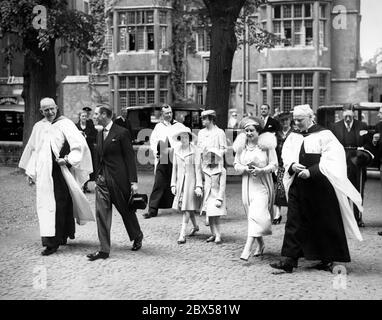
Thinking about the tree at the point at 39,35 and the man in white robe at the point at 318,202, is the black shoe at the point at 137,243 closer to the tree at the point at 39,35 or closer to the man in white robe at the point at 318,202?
the man in white robe at the point at 318,202

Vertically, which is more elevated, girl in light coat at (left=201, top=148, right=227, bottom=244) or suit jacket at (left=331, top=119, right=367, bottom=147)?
suit jacket at (left=331, top=119, right=367, bottom=147)

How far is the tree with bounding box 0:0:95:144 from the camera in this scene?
1902 centimetres

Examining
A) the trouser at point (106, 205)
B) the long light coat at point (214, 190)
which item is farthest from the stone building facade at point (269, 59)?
the trouser at point (106, 205)

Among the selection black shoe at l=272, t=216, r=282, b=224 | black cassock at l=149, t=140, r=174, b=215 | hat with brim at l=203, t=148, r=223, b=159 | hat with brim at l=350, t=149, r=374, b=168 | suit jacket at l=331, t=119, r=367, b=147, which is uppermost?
suit jacket at l=331, t=119, r=367, b=147

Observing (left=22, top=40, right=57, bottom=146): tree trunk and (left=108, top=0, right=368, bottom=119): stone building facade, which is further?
(left=108, top=0, right=368, bottom=119): stone building facade

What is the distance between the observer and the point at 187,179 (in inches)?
430

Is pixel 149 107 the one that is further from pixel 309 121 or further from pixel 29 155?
pixel 309 121

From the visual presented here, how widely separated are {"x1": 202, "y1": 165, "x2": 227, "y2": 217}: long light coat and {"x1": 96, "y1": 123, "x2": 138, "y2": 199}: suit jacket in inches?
57.6

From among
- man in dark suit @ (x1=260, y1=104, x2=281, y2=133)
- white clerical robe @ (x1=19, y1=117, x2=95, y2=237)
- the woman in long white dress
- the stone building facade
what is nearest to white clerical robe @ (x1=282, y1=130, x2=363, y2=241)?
the woman in long white dress

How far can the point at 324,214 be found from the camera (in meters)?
8.40

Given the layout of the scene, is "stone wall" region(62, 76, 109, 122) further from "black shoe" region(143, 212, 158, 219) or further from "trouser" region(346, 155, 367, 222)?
"trouser" region(346, 155, 367, 222)

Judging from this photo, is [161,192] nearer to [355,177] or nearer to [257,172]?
[355,177]

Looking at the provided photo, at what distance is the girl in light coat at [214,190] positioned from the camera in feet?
34.5
